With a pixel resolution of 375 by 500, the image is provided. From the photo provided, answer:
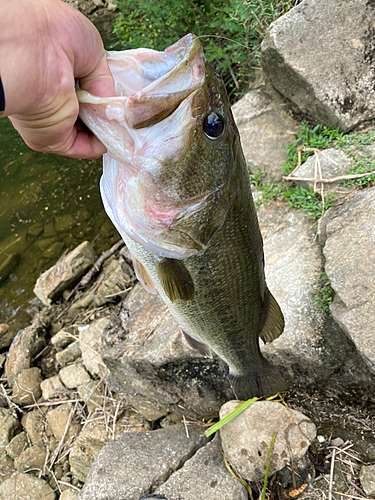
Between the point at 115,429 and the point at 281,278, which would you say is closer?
the point at 281,278

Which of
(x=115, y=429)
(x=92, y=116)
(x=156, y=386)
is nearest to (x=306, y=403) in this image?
(x=156, y=386)

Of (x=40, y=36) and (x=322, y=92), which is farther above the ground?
(x=40, y=36)

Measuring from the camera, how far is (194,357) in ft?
9.27

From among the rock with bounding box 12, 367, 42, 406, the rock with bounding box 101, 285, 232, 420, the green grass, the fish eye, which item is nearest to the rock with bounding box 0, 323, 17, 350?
the rock with bounding box 12, 367, 42, 406

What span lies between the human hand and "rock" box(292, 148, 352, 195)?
8.28 ft

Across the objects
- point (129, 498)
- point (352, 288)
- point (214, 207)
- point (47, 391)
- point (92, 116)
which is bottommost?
point (47, 391)

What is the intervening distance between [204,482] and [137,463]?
0.54 m

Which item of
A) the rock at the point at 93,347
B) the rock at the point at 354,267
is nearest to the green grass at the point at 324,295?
the rock at the point at 354,267

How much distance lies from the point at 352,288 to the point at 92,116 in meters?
1.88

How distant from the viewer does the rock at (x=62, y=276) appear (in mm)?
5094

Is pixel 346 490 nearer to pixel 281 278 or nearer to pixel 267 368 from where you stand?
pixel 267 368

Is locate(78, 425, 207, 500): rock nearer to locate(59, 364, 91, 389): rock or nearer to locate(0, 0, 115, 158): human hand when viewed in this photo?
locate(59, 364, 91, 389): rock

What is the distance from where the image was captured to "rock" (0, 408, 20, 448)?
13.3 feet

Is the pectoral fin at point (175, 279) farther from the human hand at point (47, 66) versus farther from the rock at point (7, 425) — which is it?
the rock at point (7, 425)
